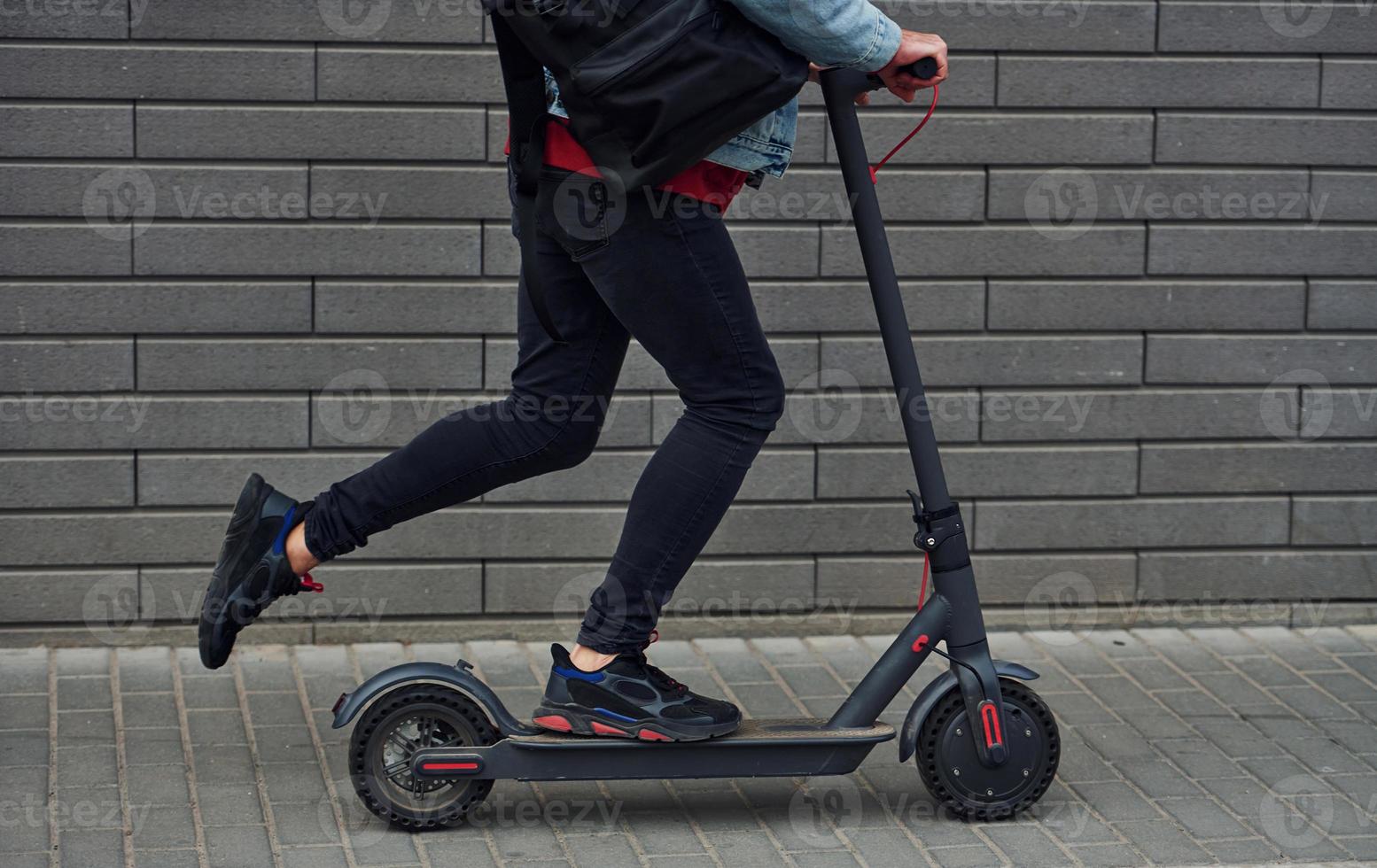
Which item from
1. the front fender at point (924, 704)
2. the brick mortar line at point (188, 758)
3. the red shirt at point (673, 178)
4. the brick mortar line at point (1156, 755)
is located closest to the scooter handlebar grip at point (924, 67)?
the red shirt at point (673, 178)

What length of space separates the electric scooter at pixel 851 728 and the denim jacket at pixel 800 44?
0.12 m

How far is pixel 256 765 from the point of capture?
3.82 metres

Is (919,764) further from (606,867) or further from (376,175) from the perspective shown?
(376,175)

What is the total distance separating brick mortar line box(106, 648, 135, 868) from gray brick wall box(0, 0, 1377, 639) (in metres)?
0.24

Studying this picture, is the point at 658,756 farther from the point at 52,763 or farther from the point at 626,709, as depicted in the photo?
the point at 52,763

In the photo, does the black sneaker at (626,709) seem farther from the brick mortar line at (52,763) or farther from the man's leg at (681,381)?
the brick mortar line at (52,763)

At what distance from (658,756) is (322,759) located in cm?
88

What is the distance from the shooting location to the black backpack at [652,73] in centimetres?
307

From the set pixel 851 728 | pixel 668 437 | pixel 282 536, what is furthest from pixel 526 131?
pixel 851 728

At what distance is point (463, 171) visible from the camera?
4566 mm

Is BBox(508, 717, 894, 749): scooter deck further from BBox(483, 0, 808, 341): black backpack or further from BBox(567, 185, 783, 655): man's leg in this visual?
BBox(483, 0, 808, 341): black backpack

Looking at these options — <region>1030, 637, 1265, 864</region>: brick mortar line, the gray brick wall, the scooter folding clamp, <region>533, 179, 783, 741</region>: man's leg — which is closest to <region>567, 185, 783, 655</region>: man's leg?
<region>533, 179, 783, 741</region>: man's leg

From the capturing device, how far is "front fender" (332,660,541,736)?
3.44m

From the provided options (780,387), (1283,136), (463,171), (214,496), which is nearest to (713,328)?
(780,387)
